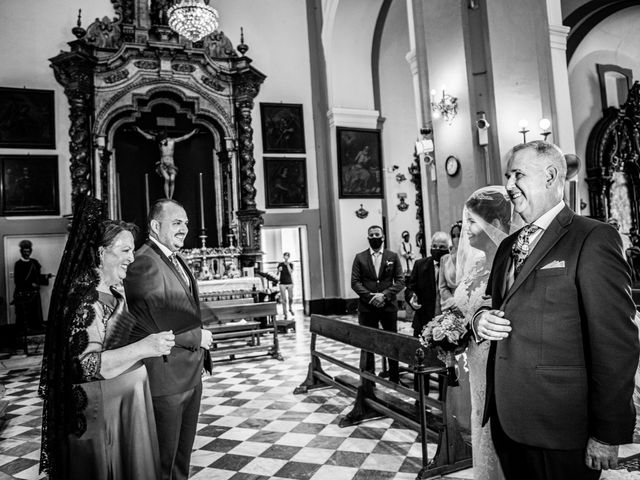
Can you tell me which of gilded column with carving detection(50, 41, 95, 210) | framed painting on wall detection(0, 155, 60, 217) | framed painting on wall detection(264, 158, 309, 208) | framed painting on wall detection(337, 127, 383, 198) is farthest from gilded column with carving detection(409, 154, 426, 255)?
framed painting on wall detection(0, 155, 60, 217)

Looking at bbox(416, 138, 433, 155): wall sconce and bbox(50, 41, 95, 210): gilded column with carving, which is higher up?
bbox(50, 41, 95, 210): gilded column with carving

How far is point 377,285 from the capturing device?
5.33m

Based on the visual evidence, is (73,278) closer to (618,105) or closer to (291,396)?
(291,396)

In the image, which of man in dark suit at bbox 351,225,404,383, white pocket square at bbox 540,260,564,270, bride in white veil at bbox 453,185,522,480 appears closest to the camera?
white pocket square at bbox 540,260,564,270

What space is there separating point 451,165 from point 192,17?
17.3 feet

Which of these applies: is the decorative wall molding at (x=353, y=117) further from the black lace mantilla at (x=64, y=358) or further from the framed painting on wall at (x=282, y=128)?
the black lace mantilla at (x=64, y=358)

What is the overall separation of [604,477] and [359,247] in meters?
9.02

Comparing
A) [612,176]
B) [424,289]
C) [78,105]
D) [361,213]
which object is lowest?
[424,289]

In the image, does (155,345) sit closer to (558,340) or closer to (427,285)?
(558,340)

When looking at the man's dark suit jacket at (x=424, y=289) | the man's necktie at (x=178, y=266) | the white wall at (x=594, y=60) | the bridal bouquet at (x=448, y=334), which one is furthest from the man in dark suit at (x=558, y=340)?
the white wall at (x=594, y=60)

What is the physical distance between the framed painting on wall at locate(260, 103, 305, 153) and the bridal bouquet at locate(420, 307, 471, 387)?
9830 millimetres

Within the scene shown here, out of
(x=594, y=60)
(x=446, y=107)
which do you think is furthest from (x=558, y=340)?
(x=594, y=60)

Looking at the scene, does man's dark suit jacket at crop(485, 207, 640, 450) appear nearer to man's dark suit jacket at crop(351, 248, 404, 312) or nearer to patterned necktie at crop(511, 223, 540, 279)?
patterned necktie at crop(511, 223, 540, 279)

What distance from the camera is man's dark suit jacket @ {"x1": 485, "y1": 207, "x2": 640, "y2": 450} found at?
1.44 meters
